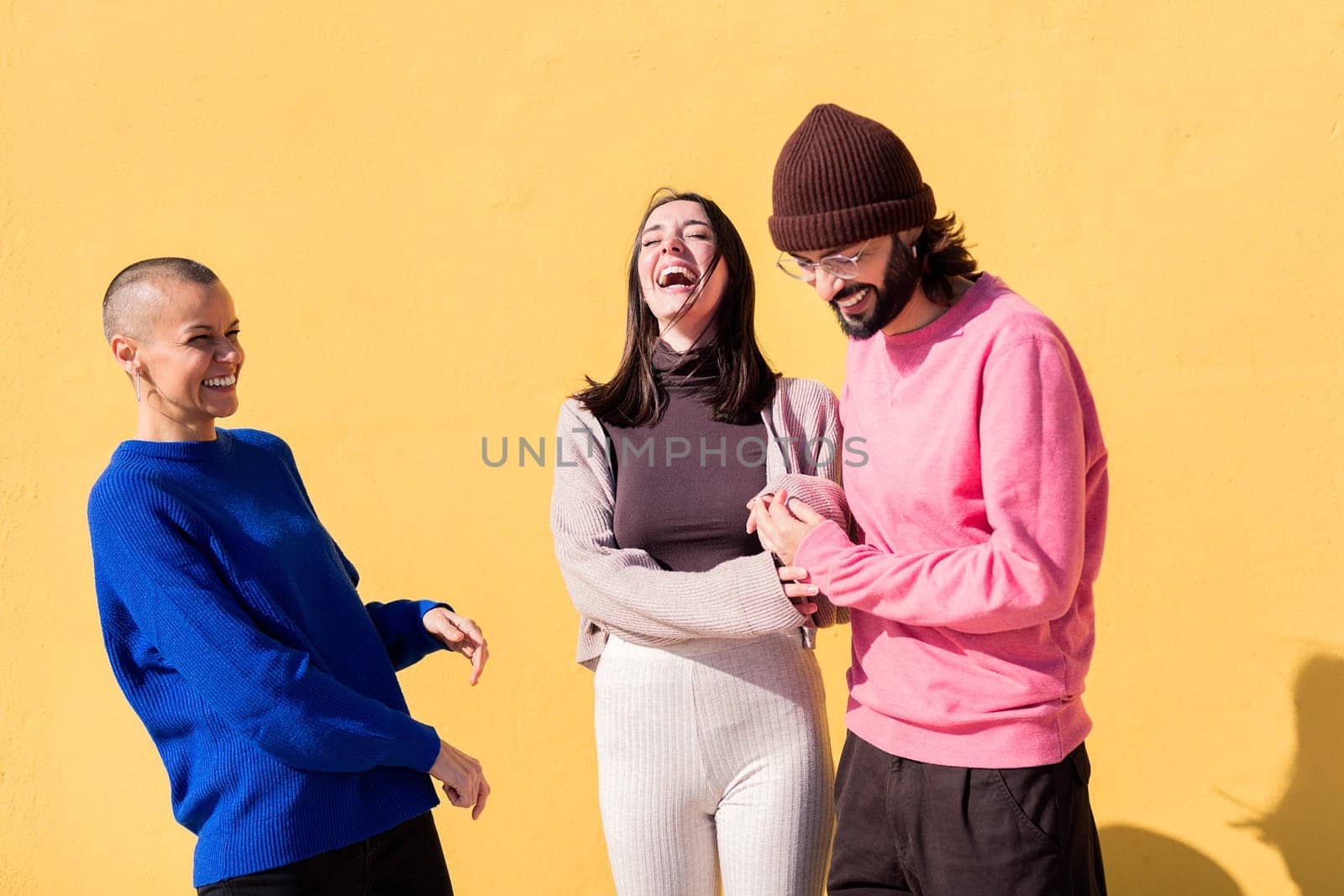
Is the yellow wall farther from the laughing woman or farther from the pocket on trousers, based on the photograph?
the pocket on trousers

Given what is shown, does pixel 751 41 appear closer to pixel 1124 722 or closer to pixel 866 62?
pixel 866 62

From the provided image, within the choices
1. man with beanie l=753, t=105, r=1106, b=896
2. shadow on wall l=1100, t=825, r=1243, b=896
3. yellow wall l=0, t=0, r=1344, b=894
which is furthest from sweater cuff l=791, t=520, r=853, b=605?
shadow on wall l=1100, t=825, r=1243, b=896

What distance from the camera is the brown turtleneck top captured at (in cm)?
223

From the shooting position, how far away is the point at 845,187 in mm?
1802

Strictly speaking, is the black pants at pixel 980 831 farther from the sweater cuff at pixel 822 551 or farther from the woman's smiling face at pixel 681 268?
the woman's smiling face at pixel 681 268

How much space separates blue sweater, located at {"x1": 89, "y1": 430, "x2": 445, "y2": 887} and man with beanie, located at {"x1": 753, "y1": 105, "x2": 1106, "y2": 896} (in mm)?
764

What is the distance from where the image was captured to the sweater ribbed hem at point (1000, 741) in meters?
1.82

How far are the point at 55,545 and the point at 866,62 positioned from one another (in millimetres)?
2530

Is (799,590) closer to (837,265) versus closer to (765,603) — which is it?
(765,603)

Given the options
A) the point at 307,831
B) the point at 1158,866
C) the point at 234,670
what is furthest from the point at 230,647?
the point at 1158,866

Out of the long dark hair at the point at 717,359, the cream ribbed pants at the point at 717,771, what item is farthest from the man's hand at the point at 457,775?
the long dark hair at the point at 717,359

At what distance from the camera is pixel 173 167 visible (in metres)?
3.25

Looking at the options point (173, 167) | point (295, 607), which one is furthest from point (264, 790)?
point (173, 167)

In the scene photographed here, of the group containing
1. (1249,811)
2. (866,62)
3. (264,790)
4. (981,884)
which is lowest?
(1249,811)
